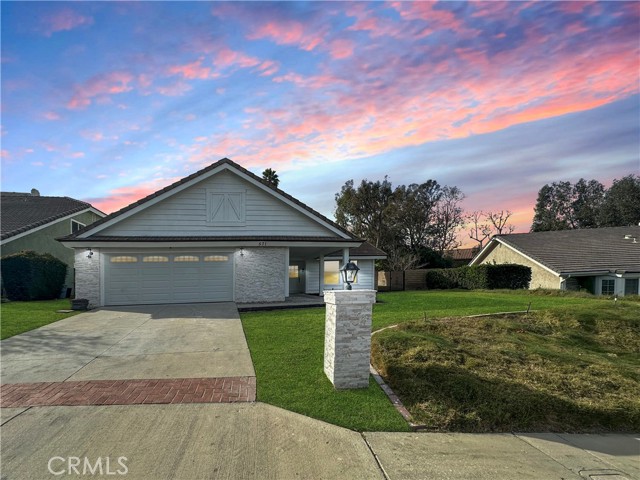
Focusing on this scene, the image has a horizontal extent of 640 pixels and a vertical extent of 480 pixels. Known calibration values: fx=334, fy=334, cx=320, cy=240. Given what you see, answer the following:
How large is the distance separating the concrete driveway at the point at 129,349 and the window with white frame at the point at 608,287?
84.7 ft

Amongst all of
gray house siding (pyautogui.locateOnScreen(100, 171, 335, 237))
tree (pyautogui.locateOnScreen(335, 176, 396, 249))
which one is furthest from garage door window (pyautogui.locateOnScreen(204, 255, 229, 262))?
tree (pyautogui.locateOnScreen(335, 176, 396, 249))

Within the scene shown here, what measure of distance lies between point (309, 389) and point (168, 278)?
11546 millimetres

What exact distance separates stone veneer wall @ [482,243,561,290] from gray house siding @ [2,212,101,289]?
3081 centimetres

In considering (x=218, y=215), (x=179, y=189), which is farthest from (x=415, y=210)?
(x=179, y=189)

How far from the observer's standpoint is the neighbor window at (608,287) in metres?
23.1

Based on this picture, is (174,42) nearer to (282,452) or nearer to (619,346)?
(282,452)

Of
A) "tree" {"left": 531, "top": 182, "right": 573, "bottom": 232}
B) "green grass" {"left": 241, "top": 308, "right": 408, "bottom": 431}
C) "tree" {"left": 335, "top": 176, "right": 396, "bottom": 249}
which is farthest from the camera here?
"tree" {"left": 531, "top": 182, "right": 573, "bottom": 232}

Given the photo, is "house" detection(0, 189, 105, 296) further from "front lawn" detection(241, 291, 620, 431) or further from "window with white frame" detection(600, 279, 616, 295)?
"window with white frame" detection(600, 279, 616, 295)

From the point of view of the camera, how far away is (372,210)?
39.6 m

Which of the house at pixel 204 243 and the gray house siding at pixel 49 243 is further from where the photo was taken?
the gray house siding at pixel 49 243

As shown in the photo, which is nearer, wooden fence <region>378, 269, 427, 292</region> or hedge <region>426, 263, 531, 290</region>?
hedge <region>426, 263, 531, 290</region>

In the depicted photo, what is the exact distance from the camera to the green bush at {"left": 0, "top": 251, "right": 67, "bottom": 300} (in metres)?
15.6

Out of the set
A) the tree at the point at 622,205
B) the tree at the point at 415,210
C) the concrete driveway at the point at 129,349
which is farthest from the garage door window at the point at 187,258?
the tree at the point at 622,205

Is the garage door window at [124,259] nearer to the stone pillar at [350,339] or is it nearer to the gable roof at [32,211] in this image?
the gable roof at [32,211]
